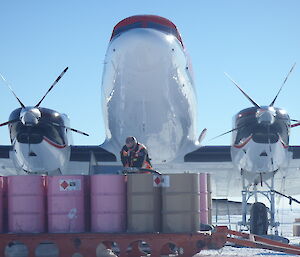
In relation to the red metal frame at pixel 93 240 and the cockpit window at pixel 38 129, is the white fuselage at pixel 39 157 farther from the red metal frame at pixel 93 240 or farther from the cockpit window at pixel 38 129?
the red metal frame at pixel 93 240

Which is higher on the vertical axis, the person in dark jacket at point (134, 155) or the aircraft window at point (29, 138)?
the aircraft window at point (29, 138)

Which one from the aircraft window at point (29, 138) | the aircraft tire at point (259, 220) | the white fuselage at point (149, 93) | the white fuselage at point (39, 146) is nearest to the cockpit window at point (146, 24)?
the white fuselage at point (149, 93)

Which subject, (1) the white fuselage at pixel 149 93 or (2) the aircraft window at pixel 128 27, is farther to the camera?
(2) the aircraft window at pixel 128 27

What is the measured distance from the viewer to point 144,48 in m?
15.4

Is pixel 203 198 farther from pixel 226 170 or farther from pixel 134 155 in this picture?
pixel 226 170

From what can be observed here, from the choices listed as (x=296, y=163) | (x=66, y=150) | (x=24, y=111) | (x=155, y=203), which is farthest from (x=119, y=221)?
(x=296, y=163)

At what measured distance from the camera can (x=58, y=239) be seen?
7023 millimetres

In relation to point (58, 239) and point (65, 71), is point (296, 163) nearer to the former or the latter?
point (65, 71)

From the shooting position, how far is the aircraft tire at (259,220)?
49.6 feet

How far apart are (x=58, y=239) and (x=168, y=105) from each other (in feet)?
33.7

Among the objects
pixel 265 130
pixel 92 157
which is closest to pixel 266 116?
pixel 265 130

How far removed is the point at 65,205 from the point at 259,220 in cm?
922

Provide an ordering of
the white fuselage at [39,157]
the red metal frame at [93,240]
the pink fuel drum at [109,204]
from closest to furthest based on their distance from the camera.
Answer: the red metal frame at [93,240], the pink fuel drum at [109,204], the white fuselage at [39,157]

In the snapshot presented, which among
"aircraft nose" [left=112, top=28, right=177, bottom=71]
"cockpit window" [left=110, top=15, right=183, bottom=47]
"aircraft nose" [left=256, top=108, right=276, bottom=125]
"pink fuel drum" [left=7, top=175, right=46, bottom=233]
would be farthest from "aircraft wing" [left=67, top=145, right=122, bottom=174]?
"pink fuel drum" [left=7, top=175, right=46, bottom=233]
